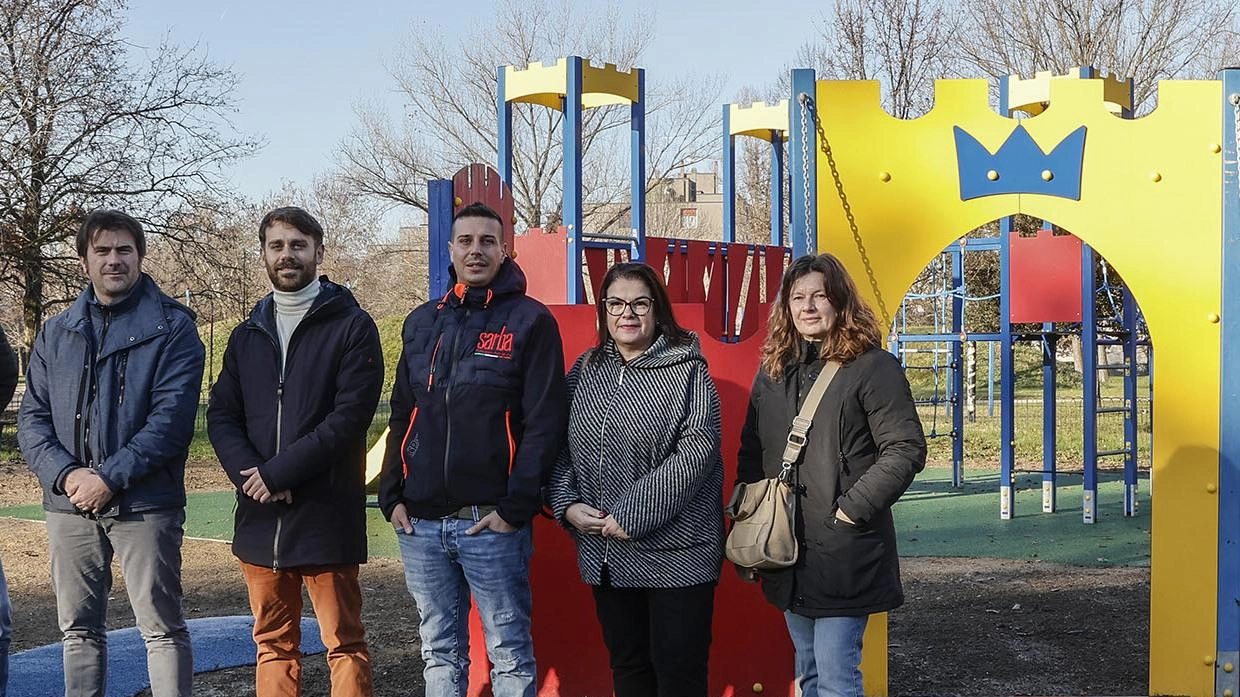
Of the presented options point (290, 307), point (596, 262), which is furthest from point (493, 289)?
point (596, 262)

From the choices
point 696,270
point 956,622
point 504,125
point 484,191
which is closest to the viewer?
point 484,191

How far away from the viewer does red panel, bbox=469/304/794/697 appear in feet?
14.7

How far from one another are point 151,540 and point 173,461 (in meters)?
0.25

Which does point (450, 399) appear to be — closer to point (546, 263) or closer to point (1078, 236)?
point (1078, 236)

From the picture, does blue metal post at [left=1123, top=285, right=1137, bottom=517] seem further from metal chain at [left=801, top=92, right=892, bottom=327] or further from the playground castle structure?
metal chain at [left=801, top=92, right=892, bottom=327]

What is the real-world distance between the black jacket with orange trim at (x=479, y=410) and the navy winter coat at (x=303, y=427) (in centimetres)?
14

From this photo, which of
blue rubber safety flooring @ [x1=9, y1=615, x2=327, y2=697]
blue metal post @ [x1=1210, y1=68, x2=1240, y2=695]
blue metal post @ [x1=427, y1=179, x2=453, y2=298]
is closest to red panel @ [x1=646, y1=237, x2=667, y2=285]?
blue rubber safety flooring @ [x1=9, y1=615, x2=327, y2=697]

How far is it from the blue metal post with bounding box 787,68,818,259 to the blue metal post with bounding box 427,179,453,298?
4.31 feet

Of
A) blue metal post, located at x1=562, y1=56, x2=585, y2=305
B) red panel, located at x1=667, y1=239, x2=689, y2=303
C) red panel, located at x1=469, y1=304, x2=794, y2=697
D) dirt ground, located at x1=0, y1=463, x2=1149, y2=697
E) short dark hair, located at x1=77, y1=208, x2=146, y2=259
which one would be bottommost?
dirt ground, located at x1=0, y1=463, x2=1149, y2=697

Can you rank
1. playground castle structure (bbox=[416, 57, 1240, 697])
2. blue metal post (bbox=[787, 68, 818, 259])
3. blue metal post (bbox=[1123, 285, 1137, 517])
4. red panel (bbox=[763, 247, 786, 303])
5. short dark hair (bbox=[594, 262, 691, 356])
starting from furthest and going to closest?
red panel (bbox=[763, 247, 786, 303])
blue metal post (bbox=[1123, 285, 1137, 517])
blue metal post (bbox=[787, 68, 818, 259])
playground castle structure (bbox=[416, 57, 1240, 697])
short dark hair (bbox=[594, 262, 691, 356])

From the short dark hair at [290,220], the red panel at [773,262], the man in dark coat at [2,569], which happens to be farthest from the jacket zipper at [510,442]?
the red panel at [773,262]

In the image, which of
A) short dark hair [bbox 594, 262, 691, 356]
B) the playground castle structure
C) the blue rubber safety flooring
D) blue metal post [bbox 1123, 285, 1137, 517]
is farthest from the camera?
blue metal post [bbox 1123, 285, 1137, 517]

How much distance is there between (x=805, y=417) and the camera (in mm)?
3463

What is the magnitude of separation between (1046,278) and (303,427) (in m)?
8.41
